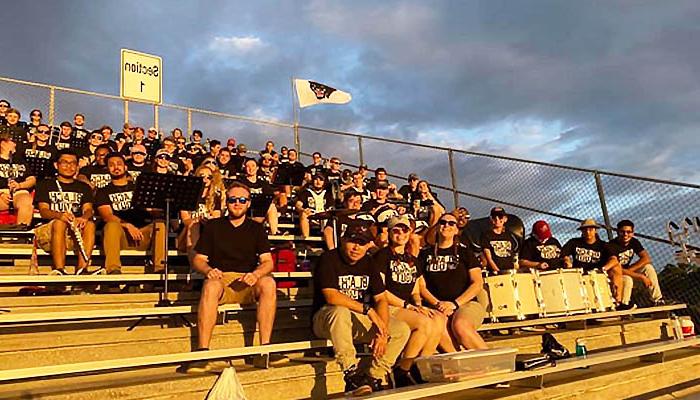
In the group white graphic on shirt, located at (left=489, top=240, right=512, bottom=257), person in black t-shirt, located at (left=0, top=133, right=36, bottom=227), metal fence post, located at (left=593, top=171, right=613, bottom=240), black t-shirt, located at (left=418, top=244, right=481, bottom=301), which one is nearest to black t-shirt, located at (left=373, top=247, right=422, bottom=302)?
black t-shirt, located at (left=418, top=244, right=481, bottom=301)

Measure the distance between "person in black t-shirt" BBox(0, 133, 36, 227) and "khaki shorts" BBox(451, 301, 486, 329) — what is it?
463 centimetres

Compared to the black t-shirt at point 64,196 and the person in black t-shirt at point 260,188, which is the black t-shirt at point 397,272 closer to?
the person in black t-shirt at point 260,188

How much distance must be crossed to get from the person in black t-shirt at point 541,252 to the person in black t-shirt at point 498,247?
0.55m

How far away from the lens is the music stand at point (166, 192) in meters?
5.66

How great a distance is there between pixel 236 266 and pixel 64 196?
2445mm

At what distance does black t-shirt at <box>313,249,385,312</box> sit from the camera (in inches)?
198

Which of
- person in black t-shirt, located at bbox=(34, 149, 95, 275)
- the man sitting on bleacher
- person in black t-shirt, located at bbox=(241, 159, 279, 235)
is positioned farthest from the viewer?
person in black t-shirt, located at bbox=(241, 159, 279, 235)

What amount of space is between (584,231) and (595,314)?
5.97 ft

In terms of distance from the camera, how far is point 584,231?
8938 millimetres

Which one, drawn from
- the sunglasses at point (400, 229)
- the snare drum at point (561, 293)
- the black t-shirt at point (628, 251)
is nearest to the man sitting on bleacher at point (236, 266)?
the sunglasses at point (400, 229)

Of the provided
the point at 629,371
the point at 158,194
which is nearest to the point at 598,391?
the point at 629,371

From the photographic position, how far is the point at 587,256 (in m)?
8.65

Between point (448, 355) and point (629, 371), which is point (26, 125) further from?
point (629, 371)

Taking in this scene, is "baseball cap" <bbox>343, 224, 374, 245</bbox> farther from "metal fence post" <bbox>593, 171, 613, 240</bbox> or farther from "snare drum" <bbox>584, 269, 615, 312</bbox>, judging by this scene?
"metal fence post" <bbox>593, 171, 613, 240</bbox>
